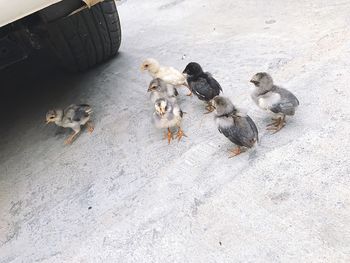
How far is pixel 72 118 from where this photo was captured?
9.39 ft

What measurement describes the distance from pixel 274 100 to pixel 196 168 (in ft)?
1.87

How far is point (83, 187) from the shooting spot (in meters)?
2.34

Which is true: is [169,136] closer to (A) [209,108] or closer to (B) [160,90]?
(A) [209,108]

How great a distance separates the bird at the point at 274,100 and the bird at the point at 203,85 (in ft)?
1.00

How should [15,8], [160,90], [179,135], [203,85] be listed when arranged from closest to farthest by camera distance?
[15,8] < [179,135] < [203,85] < [160,90]

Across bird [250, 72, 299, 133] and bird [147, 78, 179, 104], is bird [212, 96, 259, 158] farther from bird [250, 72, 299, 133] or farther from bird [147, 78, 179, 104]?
bird [147, 78, 179, 104]

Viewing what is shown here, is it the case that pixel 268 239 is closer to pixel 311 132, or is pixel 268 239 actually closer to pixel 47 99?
pixel 311 132

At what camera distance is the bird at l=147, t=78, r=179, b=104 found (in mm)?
2830

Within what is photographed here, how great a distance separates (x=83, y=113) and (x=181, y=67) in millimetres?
927

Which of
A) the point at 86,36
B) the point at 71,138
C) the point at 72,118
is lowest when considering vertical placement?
the point at 71,138

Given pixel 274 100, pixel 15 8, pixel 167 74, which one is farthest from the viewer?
pixel 167 74

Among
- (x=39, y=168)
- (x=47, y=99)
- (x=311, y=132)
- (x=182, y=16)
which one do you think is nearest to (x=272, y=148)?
(x=311, y=132)

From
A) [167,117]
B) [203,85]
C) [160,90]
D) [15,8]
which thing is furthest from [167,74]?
[15,8]

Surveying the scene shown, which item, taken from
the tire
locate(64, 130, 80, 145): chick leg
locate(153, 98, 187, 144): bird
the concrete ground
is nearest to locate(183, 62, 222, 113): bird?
the concrete ground
